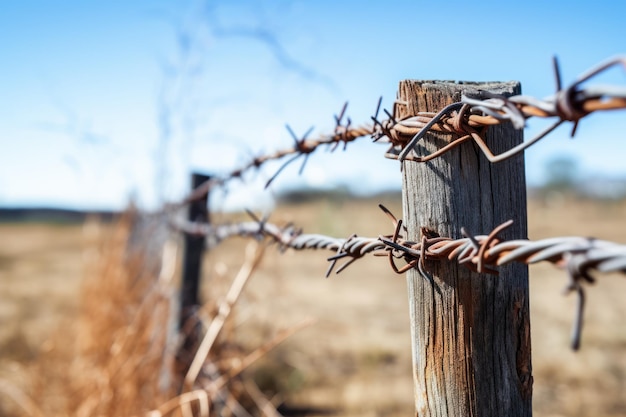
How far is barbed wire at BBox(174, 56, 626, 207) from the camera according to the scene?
555mm

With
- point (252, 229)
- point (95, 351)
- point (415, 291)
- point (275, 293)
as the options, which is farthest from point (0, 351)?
point (415, 291)

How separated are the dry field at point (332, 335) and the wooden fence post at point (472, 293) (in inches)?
27.4

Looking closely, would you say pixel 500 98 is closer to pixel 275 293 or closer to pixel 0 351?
pixel 275 293

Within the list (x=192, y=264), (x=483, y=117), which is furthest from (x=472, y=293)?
(x=192, y=264)

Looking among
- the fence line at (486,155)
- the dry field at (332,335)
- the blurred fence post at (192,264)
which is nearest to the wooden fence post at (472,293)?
the fence line at (486,155)

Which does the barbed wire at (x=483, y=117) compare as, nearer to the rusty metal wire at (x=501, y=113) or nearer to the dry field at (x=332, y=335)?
the rusty metal wire at (x=501, y=113)

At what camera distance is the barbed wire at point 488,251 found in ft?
1.81

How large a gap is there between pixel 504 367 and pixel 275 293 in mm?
2088

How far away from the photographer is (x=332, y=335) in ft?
24.1

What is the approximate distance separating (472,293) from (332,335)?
6.67 m

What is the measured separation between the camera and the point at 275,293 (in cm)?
287

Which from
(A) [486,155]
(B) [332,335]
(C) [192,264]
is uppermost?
(A) [486,155]

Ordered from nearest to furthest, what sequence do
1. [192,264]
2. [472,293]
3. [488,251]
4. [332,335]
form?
[488,251]
[472,293]
[192,264]
[332,335]

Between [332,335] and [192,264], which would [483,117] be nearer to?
[192,264]
